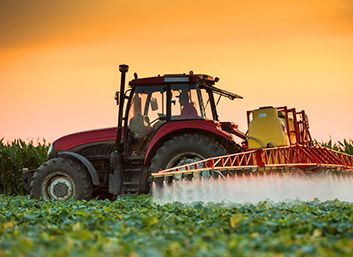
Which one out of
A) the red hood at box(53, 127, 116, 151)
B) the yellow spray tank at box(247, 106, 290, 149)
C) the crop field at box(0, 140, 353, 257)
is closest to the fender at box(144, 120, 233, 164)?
the yellow spray tank at box(247, 106, 290, 149)

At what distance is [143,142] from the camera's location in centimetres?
1364

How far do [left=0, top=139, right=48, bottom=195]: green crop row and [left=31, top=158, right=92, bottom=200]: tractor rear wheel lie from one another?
26.3 feet

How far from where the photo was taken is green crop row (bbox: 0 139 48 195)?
881 inches

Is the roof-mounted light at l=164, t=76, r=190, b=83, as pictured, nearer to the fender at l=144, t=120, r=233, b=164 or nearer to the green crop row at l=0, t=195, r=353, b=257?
the fender at l=144, t=120, r=233, b=164

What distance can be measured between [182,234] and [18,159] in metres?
16.7

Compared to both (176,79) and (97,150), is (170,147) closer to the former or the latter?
(176,79)

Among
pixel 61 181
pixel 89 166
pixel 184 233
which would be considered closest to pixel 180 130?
pixel 89 166

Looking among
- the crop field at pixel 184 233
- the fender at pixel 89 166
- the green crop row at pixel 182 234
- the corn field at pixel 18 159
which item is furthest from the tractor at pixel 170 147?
the corn field at pixel 18 159

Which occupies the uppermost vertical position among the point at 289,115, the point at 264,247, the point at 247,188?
the point at 289,115

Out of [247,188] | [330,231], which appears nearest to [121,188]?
[247,188]

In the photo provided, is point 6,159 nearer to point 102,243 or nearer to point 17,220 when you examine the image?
point 17,220

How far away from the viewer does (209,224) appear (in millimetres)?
8125

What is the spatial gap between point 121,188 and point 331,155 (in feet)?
15.8

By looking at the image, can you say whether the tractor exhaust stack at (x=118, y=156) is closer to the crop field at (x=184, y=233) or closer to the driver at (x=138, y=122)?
the driver at (x=138, y=122)
